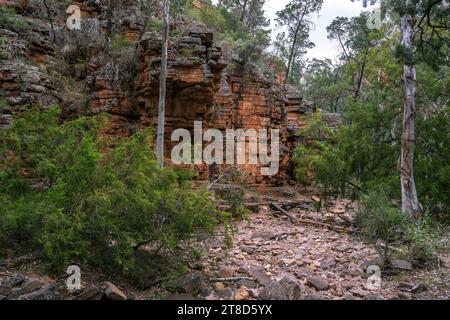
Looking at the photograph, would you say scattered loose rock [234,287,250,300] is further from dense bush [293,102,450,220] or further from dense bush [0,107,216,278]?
dense bush [293,102,450,220]

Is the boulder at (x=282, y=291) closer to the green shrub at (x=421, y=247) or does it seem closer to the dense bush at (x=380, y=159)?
the green shrub at (x=421, y=247)

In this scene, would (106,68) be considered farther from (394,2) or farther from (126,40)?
(394,2)

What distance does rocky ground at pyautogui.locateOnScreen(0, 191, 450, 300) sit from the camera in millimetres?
5184

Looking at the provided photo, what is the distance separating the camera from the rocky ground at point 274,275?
518 cm

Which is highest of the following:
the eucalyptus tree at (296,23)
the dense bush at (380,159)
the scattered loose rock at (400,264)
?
the eucalyptus tree at (296,23)

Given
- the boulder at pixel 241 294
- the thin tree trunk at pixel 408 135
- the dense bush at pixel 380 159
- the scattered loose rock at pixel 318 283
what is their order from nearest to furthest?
the boulder at pixel 241 294, the scattered loose rock at pixel 318 283, the thin tree trunk at pixel 408 135, the dense bush at pixel 380 159

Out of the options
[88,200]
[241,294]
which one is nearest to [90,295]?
[88,200]

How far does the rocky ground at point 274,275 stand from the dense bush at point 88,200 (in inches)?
16.4

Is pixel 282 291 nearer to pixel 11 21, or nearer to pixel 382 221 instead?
pixel 382 221

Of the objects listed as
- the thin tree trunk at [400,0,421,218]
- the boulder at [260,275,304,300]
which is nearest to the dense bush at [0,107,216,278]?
the boulder at [260,275,304,300]

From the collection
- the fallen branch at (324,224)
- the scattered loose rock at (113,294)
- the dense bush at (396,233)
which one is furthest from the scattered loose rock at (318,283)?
the fallen branch at (324,224)

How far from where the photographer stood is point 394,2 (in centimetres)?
847
